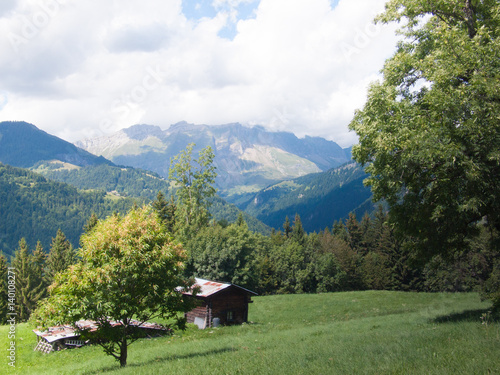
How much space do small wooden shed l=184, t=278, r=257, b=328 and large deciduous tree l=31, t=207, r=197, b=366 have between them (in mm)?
18045

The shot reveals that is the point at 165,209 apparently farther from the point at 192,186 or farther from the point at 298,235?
the point at 298,235

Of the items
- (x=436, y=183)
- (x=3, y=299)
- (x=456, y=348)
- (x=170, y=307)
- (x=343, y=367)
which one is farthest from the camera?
(x=3, y=299)

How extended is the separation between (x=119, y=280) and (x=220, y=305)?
22.0m

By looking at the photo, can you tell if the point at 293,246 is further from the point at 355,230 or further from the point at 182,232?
the point at 182,232

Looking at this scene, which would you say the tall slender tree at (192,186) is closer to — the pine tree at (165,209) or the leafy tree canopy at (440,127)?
the pine tree at (165,209)

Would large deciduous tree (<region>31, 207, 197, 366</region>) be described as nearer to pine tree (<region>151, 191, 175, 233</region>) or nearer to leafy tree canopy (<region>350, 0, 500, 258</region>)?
leafy tree canopy (<region>350, 0, 500, 258</region>)

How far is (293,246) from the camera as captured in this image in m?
89.1

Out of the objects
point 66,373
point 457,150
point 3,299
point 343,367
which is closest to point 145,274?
point 66,373

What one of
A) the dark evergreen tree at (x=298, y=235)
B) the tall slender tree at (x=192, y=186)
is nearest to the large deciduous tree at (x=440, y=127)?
the tall slender tree at (x=192, y=186)

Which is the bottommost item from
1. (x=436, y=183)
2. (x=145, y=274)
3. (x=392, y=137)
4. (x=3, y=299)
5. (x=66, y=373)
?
(x=3, y=299)

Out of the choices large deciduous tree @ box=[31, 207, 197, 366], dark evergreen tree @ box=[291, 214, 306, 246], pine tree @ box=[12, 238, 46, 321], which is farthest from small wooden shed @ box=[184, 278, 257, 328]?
dark evergreen tree @ box=[291, 214, 306, 246]

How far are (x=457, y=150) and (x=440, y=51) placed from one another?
183 inches

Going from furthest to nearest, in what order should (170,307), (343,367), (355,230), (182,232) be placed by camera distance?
(355,230) < (182,232) < (170,307) < (343,367)

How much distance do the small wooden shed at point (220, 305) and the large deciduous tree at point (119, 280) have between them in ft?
59.2
